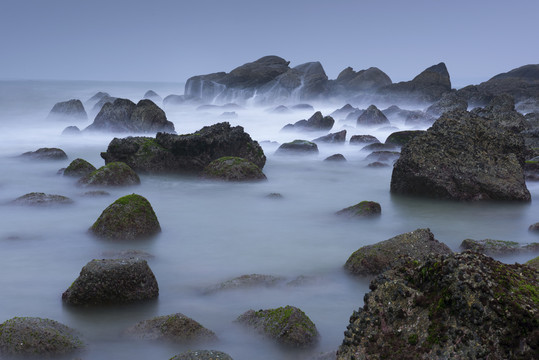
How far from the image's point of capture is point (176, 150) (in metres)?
16.0

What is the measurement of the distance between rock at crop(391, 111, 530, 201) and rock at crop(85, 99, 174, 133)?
14.4 metres

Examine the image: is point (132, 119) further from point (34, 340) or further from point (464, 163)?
point (34, 340)

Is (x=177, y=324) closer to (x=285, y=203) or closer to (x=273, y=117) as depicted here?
(x=285, y=203)

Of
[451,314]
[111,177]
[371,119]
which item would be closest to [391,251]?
[451,314]

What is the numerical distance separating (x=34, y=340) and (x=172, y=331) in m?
1.22

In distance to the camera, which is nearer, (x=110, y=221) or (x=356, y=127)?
(x=110, y=221)

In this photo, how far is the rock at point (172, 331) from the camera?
5.23 metres

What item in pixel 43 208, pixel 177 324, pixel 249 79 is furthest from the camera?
pixel 249 79

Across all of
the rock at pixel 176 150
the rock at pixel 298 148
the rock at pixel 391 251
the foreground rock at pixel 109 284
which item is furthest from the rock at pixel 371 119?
the foreground rock at pixel 109 284

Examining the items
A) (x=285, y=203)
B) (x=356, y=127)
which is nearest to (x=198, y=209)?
(x=285, y=203)

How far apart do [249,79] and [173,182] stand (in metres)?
44.7

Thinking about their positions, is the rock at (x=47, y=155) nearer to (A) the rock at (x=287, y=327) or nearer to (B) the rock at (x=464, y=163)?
(B) the rock at (x=464, y=163)

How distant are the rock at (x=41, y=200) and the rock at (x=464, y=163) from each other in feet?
24.4

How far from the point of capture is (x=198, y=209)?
12062 mm
